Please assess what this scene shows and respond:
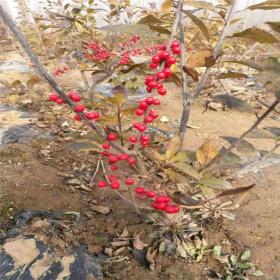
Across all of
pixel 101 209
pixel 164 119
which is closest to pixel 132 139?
pixel 101 209

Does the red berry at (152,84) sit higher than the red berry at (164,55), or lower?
lower

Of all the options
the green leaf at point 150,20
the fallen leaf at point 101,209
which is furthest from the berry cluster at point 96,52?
the green leaf at point 150,20

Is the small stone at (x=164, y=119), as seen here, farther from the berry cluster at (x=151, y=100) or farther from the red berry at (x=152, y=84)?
the red berry at (x=152, y=84)

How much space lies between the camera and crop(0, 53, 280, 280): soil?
2.76m

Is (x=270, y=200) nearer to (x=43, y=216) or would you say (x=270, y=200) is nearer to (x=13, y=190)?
(x=43, y=216)

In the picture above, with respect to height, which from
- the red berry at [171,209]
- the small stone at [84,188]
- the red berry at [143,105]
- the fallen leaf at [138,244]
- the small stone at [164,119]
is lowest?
the small stone at [164,119]

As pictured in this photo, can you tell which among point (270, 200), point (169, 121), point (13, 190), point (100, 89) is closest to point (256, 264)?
point (270, 200)

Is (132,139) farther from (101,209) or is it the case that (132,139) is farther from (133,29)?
(101,209)

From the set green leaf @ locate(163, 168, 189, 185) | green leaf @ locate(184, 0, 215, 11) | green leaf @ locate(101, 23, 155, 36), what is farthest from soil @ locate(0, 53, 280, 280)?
green leaf @ locate(101, 23, 155, 36)

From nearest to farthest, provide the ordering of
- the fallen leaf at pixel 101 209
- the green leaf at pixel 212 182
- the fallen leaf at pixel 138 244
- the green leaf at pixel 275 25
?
the green leaf at pixel 275 25, the green leaf at pixel 212 182, the fallen leaf at pixel 138 244, the fallen leaf at pixel 101 209

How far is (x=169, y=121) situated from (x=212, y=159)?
381 centimetres

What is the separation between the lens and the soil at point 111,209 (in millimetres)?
2764

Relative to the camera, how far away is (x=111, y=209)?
330 centimetres

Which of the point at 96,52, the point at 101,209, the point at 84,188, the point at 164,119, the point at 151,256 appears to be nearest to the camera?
the point at 151,256
